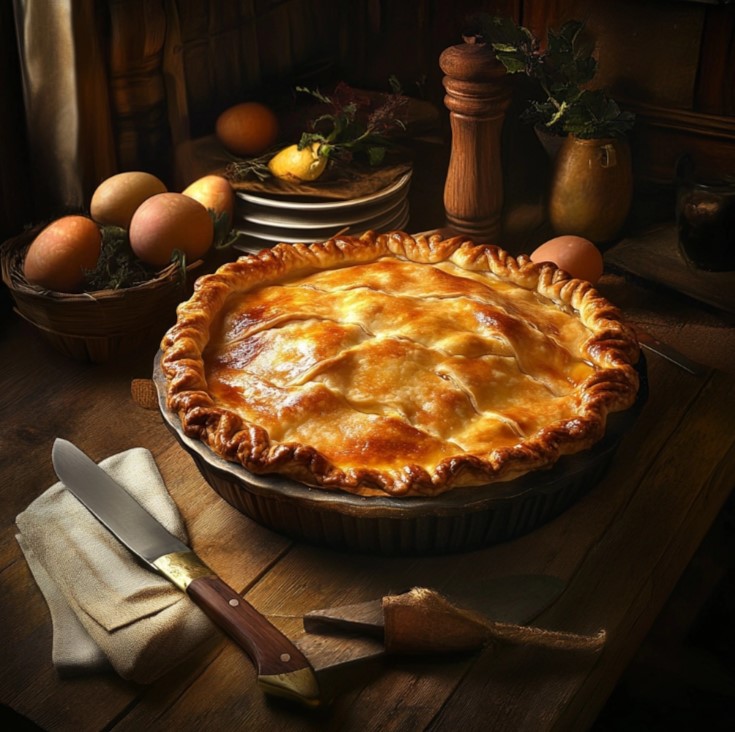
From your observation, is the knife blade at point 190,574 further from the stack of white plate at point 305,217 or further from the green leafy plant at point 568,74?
the green leafy plant at point 568,74

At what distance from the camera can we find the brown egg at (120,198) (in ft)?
7.40

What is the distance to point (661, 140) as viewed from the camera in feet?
8.63

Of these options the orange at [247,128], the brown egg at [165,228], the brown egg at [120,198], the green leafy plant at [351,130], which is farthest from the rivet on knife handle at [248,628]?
the orange at [247,128]

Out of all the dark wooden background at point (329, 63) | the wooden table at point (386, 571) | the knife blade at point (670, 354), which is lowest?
the wooden table at point (386, 571)

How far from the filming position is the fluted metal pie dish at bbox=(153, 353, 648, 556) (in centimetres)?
146

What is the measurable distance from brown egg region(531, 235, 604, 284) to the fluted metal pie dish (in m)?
0.59

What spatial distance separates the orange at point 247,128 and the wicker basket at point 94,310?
1.73 ft

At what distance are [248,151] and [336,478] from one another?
138 centimetres

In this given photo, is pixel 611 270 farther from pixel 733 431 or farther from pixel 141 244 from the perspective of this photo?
pixel 141 244

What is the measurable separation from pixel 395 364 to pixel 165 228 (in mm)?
693

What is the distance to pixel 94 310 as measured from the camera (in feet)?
6.68

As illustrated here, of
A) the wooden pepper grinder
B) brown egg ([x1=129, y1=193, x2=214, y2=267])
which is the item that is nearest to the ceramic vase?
the wooden pepper grinder

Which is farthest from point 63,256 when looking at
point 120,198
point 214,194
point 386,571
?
point 386,571

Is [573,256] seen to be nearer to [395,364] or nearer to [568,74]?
[568,74]
